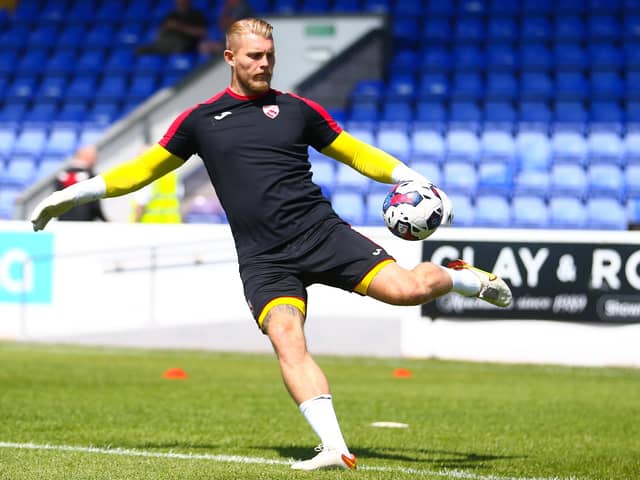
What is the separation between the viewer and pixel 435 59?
2053cm

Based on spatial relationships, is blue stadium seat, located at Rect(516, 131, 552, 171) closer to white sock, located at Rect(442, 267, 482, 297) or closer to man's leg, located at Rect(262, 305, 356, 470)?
white sock, located at Rect(442, 267, 482, 297)

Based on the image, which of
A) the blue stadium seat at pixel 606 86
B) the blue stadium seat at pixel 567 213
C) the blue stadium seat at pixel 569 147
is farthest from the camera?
the blue stadium seat at pixel 606 86

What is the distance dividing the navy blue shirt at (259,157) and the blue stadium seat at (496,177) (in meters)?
11.8

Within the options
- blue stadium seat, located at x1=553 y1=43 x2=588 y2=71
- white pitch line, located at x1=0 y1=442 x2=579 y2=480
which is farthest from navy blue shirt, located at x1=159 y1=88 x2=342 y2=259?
blue stadium seat, located at x1=553 y1=43 x2=588 y2=71

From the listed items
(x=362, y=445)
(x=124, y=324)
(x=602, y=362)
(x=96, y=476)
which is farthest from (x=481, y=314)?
(x=96, y=476)

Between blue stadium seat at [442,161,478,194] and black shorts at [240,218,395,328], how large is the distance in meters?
11.9

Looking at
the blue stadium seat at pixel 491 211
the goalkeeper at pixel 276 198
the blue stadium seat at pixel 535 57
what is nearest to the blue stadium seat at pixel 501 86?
the blue stadium seat at pixel 535 57

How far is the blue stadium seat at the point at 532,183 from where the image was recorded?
17.9 meters

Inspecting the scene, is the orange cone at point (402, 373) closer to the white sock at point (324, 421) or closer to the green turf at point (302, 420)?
the green turf at point (302, 420)

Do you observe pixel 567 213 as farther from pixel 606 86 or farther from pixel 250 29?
pixel 250 29

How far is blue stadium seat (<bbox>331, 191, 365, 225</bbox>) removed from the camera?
59.3 ft

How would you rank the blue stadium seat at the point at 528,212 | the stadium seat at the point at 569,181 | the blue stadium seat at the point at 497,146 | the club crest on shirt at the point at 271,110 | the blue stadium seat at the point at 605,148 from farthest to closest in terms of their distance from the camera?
the blue stadium seat at the point at 497,146, the blue stadium seat at the point at 605,148, the stadium seat at the point at 569,181, the blue stadium seat at the point at 528,212, the club crest on shirt at the point at 271,110

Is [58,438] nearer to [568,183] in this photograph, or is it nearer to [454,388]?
[454,388]

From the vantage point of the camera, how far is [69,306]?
1510 cm
